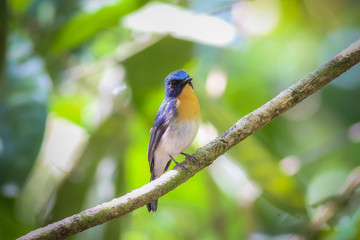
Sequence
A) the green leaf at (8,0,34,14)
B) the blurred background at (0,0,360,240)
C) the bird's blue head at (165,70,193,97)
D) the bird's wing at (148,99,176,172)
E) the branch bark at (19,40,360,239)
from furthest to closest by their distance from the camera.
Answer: the green leaf at (8,0,34,14), the blurred background at (0,0,360,240), the bird's wing at (148,99,176,172), the bird's blue head at (165,70,193,97), the branch bark at (19,40,360,239)

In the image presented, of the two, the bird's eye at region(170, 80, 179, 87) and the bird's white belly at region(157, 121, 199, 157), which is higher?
the bird's eye at region(170, 80, 179, 87)

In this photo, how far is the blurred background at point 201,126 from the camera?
2324mm

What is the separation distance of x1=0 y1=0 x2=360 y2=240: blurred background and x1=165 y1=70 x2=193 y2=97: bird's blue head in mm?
317

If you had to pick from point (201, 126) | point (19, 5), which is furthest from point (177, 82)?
point (19, 5)

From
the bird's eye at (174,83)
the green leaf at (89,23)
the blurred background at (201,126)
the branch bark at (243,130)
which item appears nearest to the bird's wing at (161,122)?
the bird's eye at (174,83)

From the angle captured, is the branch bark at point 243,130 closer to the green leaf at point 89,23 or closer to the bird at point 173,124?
the bird at point 173,124

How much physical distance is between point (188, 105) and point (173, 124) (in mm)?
136

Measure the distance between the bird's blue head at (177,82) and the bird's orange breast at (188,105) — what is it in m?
0.03

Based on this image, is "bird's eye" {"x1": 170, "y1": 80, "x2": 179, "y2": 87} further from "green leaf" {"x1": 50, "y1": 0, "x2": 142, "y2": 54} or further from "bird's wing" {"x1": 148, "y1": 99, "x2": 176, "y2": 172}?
"green leaf" {"x1": 50, "y1": 0, "x2": 142, "y2": 54}

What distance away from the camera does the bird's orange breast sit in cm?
203

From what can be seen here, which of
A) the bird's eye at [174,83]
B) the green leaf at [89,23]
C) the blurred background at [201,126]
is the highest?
the green leaf at [89,23]

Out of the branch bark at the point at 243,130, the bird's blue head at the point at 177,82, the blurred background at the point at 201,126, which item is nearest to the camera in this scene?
the branch bark at the point at 243,130

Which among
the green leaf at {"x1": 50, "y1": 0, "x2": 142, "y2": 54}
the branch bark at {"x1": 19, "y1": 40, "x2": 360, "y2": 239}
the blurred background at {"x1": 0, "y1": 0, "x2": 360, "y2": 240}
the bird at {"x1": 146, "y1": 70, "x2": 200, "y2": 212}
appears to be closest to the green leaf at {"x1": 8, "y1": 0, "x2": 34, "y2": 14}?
the blurred background at {"x1": 0, "y1": 0, "x2": 360, "y2": 240}

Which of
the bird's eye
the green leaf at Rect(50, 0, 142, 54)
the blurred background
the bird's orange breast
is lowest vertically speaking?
the blurred background
